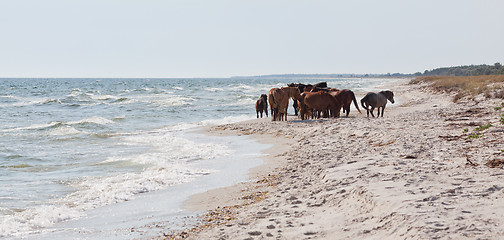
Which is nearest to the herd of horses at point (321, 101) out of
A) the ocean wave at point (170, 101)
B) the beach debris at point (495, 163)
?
the beach debris at point (495, 163)

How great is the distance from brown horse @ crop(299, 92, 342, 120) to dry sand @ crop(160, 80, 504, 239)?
8.48 metres

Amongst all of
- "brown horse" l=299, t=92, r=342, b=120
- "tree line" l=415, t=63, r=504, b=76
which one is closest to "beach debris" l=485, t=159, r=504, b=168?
"brown horse" l=299, t=92, r=342, b=120

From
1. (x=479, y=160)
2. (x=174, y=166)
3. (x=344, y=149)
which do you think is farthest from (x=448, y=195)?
(x=174, y=166)

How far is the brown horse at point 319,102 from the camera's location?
19797mm

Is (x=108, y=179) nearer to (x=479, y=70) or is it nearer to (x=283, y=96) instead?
(x=283, y=96)

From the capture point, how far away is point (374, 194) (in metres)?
5.95

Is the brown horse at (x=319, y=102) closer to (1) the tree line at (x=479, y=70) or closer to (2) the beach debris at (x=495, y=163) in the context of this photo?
(2) the beach debris at (x=495, y=163)

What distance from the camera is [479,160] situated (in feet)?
24.2

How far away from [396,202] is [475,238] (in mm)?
1343

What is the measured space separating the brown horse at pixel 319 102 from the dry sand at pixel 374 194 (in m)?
8.48

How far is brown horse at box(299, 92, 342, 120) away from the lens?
Result: 779 inches

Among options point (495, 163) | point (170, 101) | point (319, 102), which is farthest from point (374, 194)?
point (170, 101)

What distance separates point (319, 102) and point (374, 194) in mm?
14034

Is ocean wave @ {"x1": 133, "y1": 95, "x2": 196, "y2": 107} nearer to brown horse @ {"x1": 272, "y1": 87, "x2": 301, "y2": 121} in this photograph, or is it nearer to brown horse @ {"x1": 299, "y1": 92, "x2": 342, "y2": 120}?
brown horse @ {"x1": 272, "y1": 87, "x2": 301, "y2": 121}
